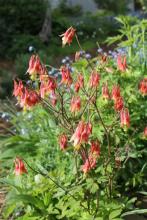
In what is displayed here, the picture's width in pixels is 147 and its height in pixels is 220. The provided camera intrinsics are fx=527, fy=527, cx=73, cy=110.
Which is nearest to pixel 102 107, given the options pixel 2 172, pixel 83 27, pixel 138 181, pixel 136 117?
pixel 136 117

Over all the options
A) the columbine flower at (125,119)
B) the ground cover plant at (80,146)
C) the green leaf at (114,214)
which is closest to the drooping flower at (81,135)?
the ground cover plant at (80,146)

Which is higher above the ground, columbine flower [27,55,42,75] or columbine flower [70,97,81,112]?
columbine flower [27,55,42,75]

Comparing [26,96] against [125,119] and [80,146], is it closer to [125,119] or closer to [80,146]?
[80,146]

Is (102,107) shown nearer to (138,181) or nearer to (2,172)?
(138,181)

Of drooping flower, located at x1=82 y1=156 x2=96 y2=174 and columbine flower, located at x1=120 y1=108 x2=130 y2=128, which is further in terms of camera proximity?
drooping flower, located at x1=82 y1=156 x2=96 y2=174

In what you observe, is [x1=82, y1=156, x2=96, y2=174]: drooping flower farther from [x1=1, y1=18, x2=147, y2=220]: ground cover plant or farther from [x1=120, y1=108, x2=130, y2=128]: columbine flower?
[x1=120, y1=108, x2=130, y2=128]: columbine flower

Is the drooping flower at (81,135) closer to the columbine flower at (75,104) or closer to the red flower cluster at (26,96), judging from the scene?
the columbine flower at (75,104)

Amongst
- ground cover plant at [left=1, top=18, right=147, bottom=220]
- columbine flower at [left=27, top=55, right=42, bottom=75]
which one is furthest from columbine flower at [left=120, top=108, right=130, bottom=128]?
columbine flower at [left=27, top=55, right=42, bottom=75]

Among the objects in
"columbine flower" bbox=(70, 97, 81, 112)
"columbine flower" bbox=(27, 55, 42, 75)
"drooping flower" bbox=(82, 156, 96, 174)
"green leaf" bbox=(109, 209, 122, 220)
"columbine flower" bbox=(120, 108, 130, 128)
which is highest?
"columbine flower" bbox=(27, 55, 42, 75)
